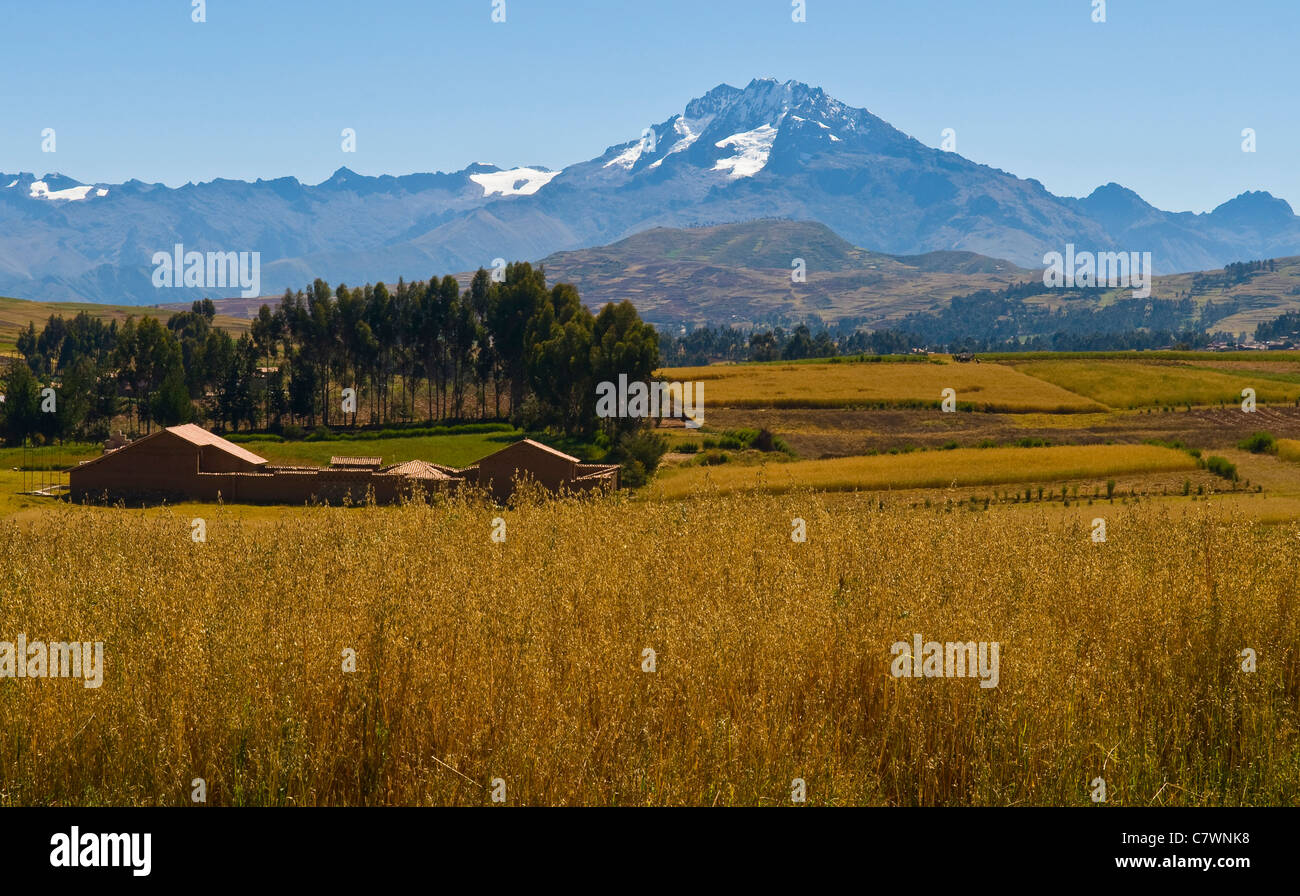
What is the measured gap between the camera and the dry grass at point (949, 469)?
5662cm

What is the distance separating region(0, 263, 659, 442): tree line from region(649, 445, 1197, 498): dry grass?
25.8 meters

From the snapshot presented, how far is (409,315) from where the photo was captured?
111 metres

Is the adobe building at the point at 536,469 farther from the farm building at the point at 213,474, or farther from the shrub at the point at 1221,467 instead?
the shrub at the point at 1221,467

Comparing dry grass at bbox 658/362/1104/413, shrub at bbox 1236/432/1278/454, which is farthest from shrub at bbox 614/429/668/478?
shrub at bbox 1236/432/1278/454

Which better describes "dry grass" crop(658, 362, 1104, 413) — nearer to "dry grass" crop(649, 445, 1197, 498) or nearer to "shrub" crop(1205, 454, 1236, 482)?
"dry grass" crop(649, 445, 1197, 498)

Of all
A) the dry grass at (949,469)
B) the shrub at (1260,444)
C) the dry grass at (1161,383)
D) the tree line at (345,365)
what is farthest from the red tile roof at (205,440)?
the dry grass at (1161,383)

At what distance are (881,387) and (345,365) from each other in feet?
191

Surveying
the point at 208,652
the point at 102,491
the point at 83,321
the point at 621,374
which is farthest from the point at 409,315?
the point at 208,652

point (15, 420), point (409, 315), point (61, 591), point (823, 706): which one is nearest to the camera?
point (823, 706)

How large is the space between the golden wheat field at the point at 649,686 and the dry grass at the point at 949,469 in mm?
40811

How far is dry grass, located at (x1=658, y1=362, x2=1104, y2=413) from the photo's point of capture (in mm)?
101938

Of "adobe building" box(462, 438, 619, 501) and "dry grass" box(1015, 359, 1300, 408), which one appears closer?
"adobe building" box(462, 438, 619, 501)

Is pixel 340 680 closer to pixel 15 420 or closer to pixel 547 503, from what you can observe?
pixel 547 503

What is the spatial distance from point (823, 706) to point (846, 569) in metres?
3.08
